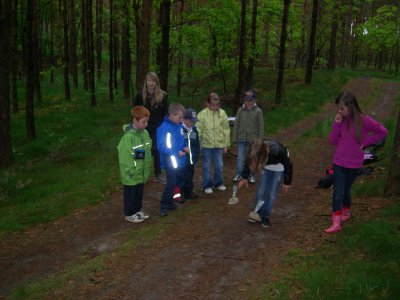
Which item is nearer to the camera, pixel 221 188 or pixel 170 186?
pixel 170 186

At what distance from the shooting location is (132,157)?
687 centimetres

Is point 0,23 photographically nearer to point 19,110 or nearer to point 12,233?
point 12,233

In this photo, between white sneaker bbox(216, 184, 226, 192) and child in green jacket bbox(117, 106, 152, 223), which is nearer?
child in green jacket bbox(117, 106, 152, 223)

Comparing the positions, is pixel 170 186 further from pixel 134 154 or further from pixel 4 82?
pixel 4 82

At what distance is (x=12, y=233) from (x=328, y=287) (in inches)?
223

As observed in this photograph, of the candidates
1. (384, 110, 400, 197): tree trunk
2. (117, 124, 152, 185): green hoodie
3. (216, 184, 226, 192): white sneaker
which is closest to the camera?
(117, 124, 152, 185): green hoodie

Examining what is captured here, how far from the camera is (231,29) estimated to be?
70.9ft

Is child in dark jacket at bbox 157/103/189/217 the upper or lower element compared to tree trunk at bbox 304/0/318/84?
lower

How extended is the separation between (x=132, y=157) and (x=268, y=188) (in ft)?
8.05

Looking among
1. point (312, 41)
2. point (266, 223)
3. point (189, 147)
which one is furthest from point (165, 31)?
point (312, 41)

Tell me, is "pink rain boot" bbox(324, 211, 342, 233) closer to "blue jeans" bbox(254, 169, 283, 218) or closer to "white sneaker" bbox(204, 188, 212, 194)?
"blue jeans" bbox(254, 169, 283, 218)

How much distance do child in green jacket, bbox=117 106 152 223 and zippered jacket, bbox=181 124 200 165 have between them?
103cm

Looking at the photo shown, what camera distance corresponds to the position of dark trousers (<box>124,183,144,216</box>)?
714cm

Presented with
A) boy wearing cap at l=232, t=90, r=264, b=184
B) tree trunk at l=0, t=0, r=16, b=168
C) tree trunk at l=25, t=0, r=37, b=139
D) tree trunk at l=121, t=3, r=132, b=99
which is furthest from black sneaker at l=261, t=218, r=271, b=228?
tree trunk at l=121, t=3, r=132, b=99
